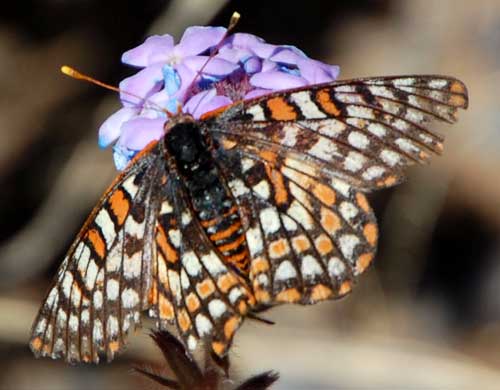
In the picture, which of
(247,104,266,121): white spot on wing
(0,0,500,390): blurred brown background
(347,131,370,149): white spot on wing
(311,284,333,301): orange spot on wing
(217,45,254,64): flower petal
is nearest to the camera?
(311,284,333,301): orange spot on wing

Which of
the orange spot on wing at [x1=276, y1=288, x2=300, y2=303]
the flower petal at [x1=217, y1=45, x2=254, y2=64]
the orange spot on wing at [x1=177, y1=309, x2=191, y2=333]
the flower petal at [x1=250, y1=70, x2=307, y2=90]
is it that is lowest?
the orange spot on wing at [x1=177, y1=309, x2=191, y2=333]

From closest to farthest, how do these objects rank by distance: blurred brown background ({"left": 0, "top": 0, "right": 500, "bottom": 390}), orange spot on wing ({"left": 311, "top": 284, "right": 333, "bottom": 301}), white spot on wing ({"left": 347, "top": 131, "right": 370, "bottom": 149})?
1. orange spot on wing ({"left": 311, "top": 284, "right": 333, "bottom": 301})
2. white spot on wing ({"left": 347, "top": 131, "right": 370, "bottom": 149})
3. blurred brown background ({"left": 0, "top": 0, "right": 500, "bottom": 390})

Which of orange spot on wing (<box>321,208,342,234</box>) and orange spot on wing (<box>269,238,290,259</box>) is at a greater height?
orange spot on wing (<box>321,208,342,234</box>)

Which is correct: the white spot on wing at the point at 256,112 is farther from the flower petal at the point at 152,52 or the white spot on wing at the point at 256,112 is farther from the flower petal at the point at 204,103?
the flower petal at the point at 152,52

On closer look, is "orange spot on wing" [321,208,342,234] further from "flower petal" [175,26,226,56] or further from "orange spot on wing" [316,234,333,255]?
"flower petal" [175,26,226,56]

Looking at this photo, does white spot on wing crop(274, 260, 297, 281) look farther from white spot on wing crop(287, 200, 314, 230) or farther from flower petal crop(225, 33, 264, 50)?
flower petal crop(225, 33, 264, 50)

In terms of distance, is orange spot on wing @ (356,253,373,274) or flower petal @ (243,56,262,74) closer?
orange spot on wing @ (356,253,373,274)

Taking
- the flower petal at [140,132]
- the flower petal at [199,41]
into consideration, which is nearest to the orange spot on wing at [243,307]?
the flower petal at [140,132]

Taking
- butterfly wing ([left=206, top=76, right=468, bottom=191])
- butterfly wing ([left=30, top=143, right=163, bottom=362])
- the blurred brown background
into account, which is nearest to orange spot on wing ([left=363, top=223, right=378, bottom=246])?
butterfly wing ([left=206, top=76, right=468, bottom=191])

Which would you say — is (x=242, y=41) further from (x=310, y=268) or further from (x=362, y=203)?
(x=310, y=268)
